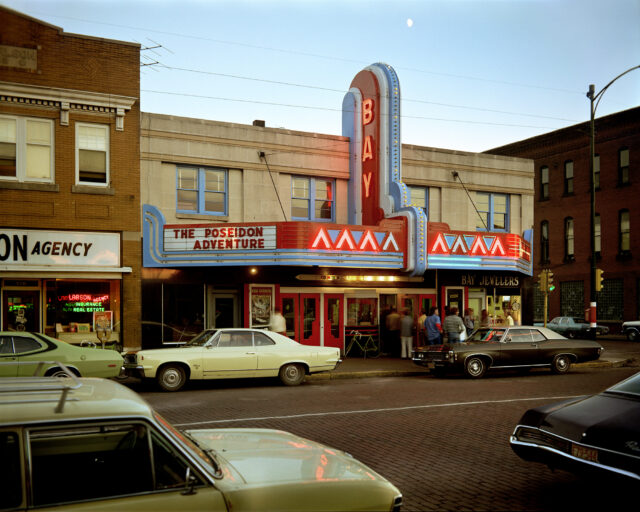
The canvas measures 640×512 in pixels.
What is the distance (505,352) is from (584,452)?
11474mm

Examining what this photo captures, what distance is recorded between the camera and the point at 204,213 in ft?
66.5

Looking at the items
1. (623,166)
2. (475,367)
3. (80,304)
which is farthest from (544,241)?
(80,304)

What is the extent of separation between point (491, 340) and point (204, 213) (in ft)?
32.0

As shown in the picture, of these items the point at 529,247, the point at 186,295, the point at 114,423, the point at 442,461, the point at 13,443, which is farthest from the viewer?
the point at 529,247

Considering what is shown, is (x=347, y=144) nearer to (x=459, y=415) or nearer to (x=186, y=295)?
(x=186, y=295)

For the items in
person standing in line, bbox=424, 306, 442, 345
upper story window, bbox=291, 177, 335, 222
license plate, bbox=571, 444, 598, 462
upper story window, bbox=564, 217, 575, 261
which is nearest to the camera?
license plate, bbox=571, 444, 598, 462

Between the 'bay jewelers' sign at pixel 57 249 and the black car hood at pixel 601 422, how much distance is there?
1476cm

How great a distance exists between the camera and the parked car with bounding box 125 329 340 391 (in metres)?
13.9

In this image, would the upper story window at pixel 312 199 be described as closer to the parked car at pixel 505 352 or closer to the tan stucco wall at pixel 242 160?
the tan stucco wall at pixel 242 160

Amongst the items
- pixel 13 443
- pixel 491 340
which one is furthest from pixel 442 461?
pixel 491 340

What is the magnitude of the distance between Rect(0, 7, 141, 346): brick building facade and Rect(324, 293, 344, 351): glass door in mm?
6528

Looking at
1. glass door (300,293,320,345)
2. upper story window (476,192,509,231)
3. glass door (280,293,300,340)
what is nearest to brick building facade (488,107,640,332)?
upper story window (476,192,509,231)

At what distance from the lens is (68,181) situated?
58.5 feet

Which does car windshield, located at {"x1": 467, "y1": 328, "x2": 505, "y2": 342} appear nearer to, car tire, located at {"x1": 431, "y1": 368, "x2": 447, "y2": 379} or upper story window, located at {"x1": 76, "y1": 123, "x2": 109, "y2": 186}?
car tire, located at {"x1": 431, "y1": 368, "x2": 447, "y2": 379}
